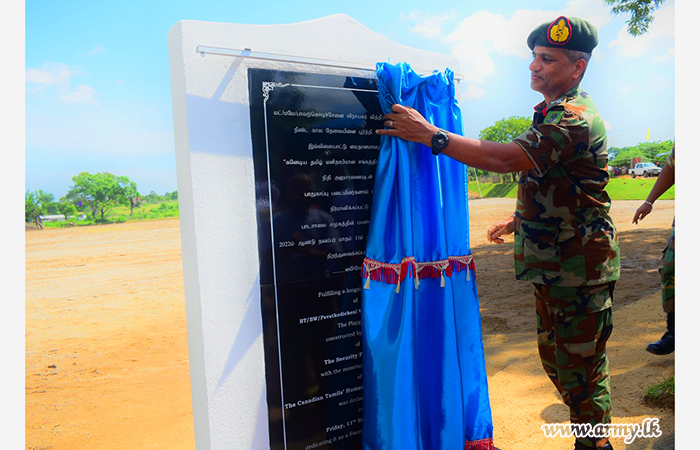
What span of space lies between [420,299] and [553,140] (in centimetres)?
96

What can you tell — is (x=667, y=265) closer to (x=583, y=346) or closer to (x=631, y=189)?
(x=583, y=346)

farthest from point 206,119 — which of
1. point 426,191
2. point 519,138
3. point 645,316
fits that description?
point 645,316

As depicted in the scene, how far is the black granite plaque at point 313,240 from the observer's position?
212 centimetres

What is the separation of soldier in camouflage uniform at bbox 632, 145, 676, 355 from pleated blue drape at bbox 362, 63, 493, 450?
1474mm

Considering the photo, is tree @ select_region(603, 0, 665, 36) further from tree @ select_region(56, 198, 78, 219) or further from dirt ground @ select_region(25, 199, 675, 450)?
tree @ select_region(56, 198, 78, 219)

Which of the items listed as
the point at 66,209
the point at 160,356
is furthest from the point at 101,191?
the point at 160,356

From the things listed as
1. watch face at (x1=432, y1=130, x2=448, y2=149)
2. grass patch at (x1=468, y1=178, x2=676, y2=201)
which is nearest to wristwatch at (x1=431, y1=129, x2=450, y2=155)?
watch face at (x1=432, y1=130, x2=448, y2=149)

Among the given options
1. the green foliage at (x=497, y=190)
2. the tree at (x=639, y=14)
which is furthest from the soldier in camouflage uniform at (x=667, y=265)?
the green foliage at (x=497, y=190)

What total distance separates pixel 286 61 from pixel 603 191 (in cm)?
165

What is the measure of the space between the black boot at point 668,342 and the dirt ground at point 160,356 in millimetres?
188

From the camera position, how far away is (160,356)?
6.33 m

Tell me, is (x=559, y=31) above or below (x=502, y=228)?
above

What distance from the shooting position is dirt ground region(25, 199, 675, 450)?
3.26m

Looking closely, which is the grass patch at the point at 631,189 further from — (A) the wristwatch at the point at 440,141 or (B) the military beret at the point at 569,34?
(A) the wristwatch at the point at 440,141
